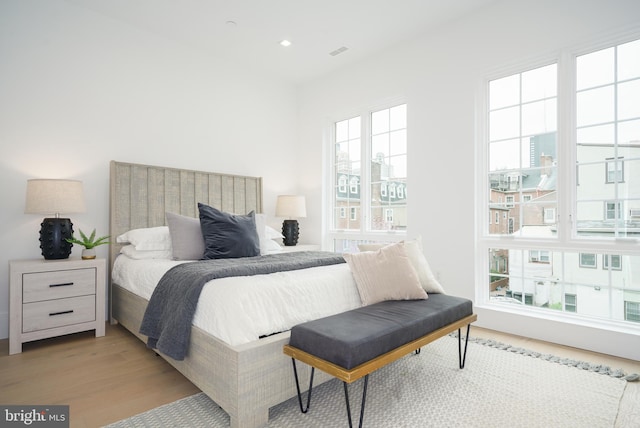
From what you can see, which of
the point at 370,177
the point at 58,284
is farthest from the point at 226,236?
the point at 370,177

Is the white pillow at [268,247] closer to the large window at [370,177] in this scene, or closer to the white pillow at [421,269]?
the large window at [370,177]

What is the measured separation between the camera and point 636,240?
2.47 metres

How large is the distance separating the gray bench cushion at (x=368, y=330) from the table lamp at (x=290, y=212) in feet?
8.08

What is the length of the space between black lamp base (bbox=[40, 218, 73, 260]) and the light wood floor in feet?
2.32

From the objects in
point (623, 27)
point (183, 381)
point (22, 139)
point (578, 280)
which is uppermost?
point (623, 27)

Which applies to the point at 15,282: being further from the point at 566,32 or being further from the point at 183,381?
the point at 566,32

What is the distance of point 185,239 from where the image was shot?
2.96 meters

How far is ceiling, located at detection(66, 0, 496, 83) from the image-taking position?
318cm

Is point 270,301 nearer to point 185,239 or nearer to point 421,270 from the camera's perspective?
point 421,270

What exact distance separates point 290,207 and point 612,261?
10.5 ft

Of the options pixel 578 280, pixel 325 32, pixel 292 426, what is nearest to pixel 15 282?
pixel 292 426

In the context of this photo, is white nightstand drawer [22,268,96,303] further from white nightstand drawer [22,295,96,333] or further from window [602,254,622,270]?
window [602,254,622,270]

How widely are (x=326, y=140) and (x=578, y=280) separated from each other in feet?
10.5

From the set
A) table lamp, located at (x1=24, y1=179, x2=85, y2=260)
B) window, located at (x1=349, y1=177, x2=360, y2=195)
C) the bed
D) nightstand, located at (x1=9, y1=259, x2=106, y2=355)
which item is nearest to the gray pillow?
the bed
